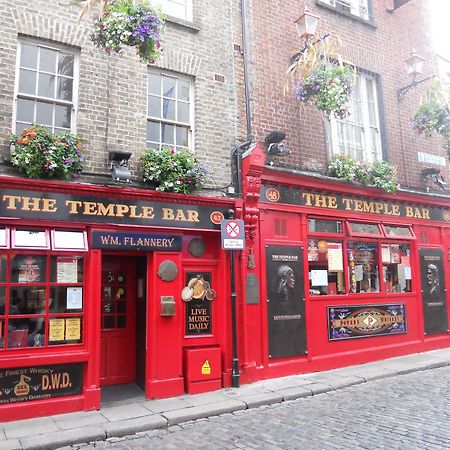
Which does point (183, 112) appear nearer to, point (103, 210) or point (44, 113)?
point (44, 113)

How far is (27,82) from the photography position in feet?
24.1

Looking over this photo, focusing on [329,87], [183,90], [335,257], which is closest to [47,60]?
[183,90]

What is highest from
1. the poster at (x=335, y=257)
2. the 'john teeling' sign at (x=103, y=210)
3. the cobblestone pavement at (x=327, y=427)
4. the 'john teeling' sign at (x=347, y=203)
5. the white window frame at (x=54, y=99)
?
the white window frame at (x=54, y=99)

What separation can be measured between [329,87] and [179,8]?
11.1ft

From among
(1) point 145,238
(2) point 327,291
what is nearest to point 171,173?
(1) point 145,238

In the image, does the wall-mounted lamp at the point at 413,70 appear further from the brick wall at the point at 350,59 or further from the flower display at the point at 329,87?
the flower display at the point at 329,87

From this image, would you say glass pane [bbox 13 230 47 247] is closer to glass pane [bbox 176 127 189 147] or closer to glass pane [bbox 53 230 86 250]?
glass pane [bbox 53 230 86 250]

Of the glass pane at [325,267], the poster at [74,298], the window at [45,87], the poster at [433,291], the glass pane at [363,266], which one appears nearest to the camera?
the poster at [74,298]

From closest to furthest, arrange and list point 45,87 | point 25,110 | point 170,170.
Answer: point 25,110 < point 45,87 < point 170,170

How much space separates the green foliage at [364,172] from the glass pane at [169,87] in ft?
12.5

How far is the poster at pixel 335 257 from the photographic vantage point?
9961 millimetres

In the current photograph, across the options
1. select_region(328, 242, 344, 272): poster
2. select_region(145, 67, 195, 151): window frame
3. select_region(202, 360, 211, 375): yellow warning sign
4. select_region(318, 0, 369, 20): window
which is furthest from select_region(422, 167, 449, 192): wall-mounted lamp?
select_region(202, 360, 211, 375): yellow warning sign

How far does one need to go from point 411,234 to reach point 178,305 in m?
6.51

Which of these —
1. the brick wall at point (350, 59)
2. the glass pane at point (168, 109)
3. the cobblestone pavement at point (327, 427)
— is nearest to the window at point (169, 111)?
the glass pane at point (168, 109)
